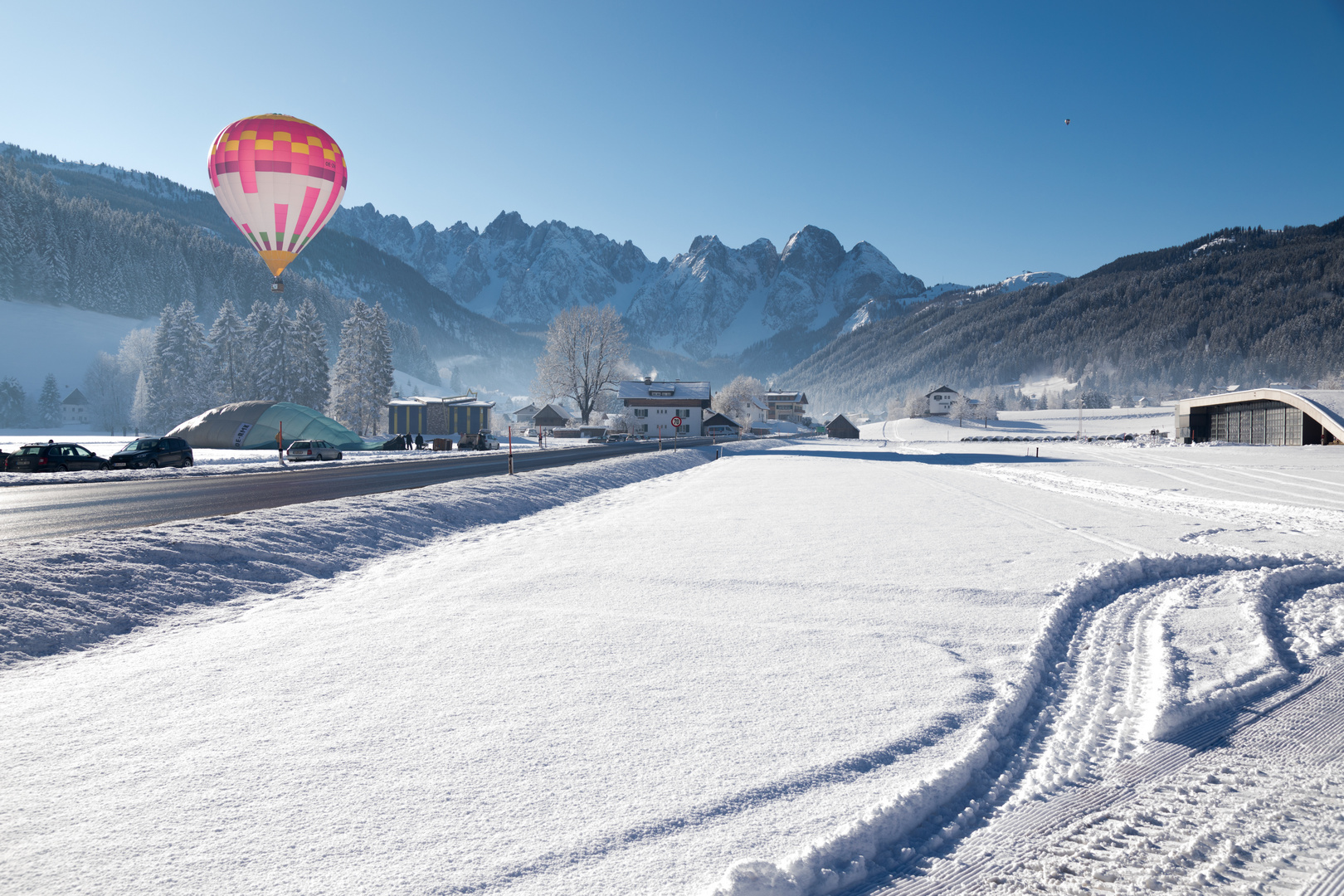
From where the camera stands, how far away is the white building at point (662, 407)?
293 ft

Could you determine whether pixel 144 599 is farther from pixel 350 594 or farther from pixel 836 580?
pixel 836 580

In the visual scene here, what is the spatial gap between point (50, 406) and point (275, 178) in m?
112

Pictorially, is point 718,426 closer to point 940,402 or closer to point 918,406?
point 918,406

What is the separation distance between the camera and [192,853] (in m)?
2.91

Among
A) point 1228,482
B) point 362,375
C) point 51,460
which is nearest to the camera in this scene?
point 51,460

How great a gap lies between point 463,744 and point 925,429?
123 metres

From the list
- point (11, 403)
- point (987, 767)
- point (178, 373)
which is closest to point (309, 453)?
point (987, 767)

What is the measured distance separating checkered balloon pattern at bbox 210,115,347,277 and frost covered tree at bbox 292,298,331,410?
39.6m

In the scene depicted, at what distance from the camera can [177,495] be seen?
640 inches

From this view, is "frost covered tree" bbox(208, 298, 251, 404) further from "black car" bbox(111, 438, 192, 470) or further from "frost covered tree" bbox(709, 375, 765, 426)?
"frost covered tree" bbox(709, 375, 765, 426)

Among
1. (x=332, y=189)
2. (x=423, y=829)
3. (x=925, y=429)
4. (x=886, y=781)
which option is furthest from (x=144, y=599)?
(x=925, y=429)

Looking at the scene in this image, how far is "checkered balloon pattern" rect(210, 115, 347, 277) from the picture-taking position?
26734 millimetres

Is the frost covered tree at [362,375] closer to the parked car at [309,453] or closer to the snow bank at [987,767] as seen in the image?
the parked car at [309,453]

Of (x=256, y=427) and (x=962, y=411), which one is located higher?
(x=962, y=411)
